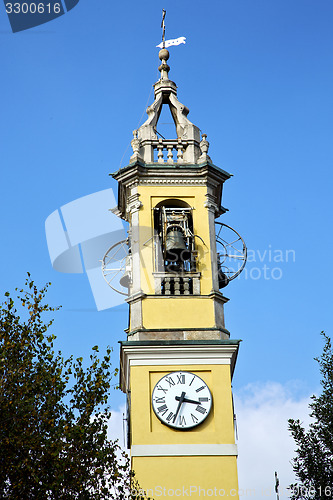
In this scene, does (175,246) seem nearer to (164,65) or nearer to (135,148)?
(135,148)

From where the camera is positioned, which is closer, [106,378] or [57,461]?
[57,461]

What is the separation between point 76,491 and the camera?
68.4 ft

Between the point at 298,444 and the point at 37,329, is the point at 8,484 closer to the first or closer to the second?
the point at 37,329

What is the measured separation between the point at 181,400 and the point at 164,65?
458 inches

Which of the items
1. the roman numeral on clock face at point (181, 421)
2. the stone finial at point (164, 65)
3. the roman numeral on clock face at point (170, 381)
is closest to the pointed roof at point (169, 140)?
the stone finial at point (164, 65)

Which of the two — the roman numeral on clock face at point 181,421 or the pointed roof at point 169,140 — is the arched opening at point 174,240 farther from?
the roman numeral on clock face at point 181,421

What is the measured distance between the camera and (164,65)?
3300 centimetres

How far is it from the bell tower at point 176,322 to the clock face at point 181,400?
25 millimetres

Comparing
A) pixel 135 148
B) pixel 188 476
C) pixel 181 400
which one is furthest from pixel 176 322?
pixel 135 148

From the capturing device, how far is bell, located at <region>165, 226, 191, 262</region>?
2839cm

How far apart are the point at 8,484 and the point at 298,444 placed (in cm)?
902

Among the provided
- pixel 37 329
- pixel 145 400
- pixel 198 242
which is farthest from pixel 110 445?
pixel 198 242

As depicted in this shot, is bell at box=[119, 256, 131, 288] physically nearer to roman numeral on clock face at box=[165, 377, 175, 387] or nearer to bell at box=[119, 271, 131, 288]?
bell at box=[119, 271, 131, 288]

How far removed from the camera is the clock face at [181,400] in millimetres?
26141
